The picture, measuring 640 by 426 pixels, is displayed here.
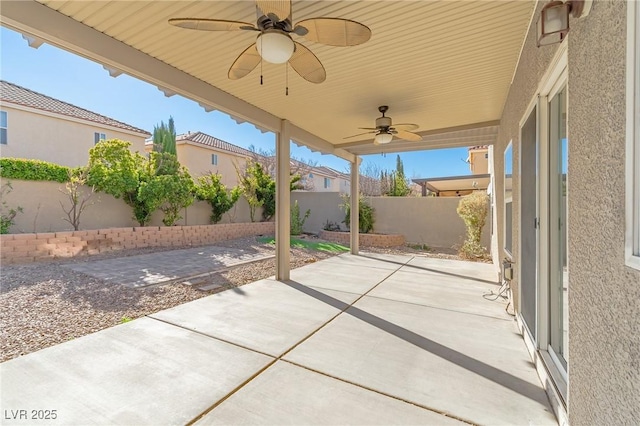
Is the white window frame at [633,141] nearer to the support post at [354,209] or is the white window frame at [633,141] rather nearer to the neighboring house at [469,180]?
the support post at [354,209]

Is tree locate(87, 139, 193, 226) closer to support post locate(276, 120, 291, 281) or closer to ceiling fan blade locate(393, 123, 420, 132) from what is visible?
support post locate(276, 120, 291, 281)

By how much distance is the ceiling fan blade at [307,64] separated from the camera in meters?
2.63

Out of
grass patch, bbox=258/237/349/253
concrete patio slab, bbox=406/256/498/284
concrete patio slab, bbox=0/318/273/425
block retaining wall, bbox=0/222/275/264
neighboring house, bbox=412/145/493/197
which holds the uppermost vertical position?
neighboring house, bbox=412/145/493/197

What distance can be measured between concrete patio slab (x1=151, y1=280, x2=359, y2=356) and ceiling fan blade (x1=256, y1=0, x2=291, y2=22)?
2.96 m

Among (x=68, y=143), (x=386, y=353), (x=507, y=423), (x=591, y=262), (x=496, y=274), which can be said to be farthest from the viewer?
(x=68, y=143)

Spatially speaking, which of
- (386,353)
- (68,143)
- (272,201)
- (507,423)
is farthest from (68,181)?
(507,423)

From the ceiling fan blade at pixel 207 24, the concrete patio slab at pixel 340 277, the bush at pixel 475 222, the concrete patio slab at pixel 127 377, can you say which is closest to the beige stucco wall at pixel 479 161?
the bush at pixel 475 222

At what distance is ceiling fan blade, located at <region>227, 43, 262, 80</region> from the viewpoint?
2666 mm

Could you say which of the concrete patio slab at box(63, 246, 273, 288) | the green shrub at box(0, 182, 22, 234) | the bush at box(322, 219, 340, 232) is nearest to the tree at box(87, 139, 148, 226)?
the green shrub at box(0, 182, 22, 234)

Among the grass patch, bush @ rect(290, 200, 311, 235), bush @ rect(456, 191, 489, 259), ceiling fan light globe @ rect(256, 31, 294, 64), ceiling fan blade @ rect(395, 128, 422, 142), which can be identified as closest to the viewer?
ceiling fan light globe @ rect(256, 31, 294, 64)

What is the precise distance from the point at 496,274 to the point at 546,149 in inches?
169

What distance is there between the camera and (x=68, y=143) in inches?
436

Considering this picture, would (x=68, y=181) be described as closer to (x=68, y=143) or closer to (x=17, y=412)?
(x=68, y=143)

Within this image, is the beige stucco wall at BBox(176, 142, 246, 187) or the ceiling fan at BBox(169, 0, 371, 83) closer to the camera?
the ceiling fan at BBox(169, 0, 371, 83)
